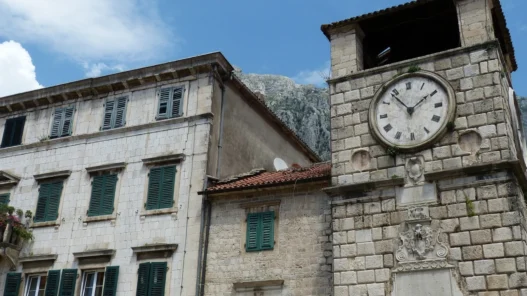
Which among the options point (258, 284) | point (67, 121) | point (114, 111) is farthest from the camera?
point (67, 121)

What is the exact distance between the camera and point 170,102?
66.0 ft

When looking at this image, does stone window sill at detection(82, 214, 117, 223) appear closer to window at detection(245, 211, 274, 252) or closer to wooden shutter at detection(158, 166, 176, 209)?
wooden shutter at detection(158, 166, 176, 209)

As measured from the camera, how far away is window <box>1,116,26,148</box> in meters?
22.3

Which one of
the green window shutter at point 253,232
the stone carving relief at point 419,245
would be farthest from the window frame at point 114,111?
the stone carving relief at point 419,245

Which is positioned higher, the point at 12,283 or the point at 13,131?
the point at 13,131

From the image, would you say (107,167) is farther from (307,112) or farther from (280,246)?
(307,112)

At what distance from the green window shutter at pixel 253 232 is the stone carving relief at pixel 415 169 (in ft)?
16.9

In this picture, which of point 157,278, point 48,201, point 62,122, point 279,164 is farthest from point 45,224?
point 279,164

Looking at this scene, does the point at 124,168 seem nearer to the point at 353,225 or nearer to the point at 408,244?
the point at 353,225

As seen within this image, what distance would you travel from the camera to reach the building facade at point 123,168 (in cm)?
1800

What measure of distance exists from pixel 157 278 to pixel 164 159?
378 cm

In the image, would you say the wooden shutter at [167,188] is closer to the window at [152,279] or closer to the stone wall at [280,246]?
the stone wall at [280,246]

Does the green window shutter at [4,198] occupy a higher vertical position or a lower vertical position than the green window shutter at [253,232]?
higher

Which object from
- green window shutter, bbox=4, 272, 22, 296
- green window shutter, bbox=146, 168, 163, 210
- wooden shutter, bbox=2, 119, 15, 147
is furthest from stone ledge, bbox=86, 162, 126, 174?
wooden shutter, bbox=2, 119, 15, 147
